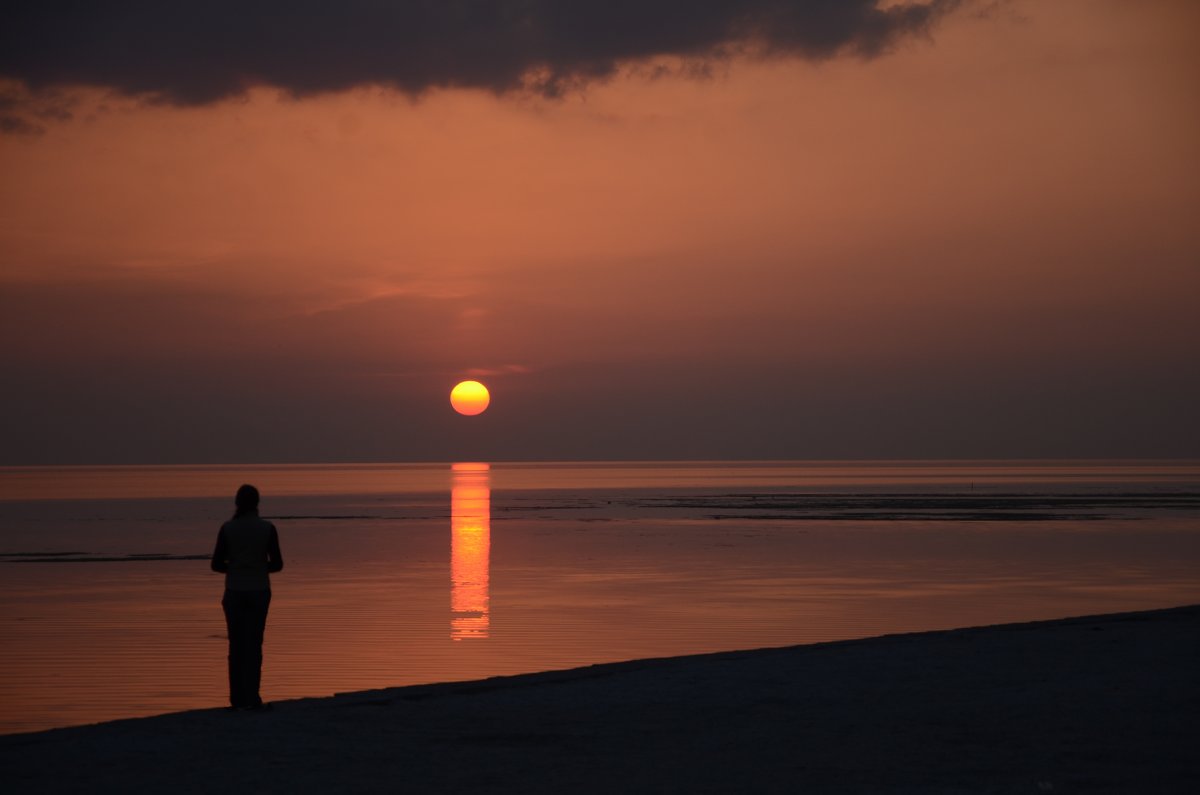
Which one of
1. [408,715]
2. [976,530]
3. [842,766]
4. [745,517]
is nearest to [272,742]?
[408,715]

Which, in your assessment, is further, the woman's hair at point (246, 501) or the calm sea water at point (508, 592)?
the calm sea water at point (508, 592)

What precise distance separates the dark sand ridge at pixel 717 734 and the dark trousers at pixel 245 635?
35 centimetres

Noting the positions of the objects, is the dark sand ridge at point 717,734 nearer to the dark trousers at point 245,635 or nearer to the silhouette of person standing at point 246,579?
the dark trousers at point 245,635

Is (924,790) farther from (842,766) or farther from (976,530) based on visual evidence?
(976,530)

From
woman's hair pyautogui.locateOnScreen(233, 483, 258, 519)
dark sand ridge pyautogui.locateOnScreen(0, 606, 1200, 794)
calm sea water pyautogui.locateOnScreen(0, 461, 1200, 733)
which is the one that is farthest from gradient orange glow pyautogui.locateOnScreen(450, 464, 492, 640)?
woman's hair pyautogui.locateOnScreen(233, 483, 258, 519)

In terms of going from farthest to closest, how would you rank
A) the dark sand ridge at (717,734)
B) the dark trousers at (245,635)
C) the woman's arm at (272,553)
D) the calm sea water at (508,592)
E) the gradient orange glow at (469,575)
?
the gradient orange glow at (469,575) < the calm sea water at (508,592) < the woman's arm at (272,553) < the dark trousers at (245,635) < the dark sand ridge at (717,734)

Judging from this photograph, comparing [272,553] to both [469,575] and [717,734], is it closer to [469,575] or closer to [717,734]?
[717,734]

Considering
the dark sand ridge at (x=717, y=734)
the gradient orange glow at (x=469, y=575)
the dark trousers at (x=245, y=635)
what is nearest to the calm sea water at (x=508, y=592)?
the gradient orange glow at (x=469, y=575)

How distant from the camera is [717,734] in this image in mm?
11516

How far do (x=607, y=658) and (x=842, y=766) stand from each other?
12.0 metres

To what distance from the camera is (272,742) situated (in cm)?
1120

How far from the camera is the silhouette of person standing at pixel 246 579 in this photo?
13.1 meters

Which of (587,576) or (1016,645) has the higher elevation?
(587,576)

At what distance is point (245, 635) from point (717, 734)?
15.9 ft
